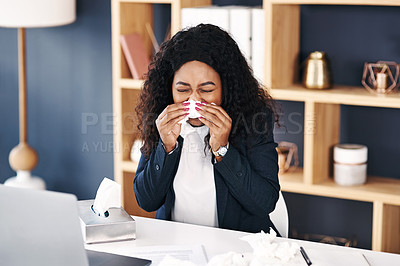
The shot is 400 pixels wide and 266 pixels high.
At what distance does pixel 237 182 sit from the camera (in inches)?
76.4

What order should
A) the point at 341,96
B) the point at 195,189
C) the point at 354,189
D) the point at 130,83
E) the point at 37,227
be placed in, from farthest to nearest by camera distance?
the point at 130,83 < the point at 354,189 < the point at 341,96 < the point at 195,189 < the point at 37,227

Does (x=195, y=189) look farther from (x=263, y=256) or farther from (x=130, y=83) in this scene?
(x=130, y=83)

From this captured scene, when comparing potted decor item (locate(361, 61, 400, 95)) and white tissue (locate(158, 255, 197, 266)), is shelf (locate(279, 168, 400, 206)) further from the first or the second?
white tissue (locate(158, 255, 197, 266))

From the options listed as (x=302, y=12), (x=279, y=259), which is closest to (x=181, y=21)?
(x=302, y=12)

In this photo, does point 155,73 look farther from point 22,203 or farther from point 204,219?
point 22,203

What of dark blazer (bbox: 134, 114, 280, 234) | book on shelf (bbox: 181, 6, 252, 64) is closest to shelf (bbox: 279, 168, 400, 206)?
book on shelf (bbox: 181, 6, 252, 64)

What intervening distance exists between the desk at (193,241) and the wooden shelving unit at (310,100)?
1.10 meters

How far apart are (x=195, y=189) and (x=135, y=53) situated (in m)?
1.25

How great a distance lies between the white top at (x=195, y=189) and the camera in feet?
6.70

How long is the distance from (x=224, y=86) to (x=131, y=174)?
1390mm

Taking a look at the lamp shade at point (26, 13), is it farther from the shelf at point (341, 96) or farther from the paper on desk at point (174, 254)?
the paper on desk at point (174, 254)

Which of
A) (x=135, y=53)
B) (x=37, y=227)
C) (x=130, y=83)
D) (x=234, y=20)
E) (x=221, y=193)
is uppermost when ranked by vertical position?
(x=234, y=20)

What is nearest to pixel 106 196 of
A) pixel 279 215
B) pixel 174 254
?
pixel 174 254

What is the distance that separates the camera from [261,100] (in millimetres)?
2129
